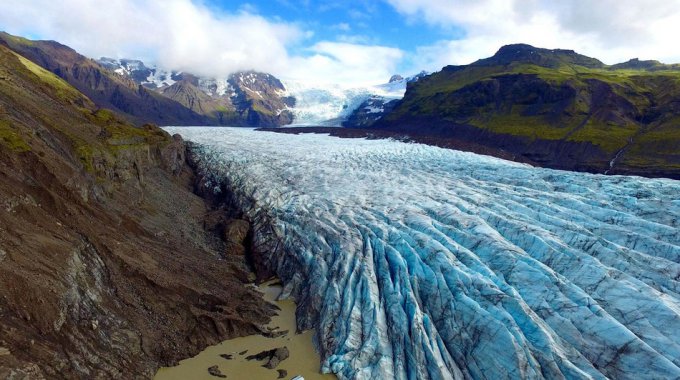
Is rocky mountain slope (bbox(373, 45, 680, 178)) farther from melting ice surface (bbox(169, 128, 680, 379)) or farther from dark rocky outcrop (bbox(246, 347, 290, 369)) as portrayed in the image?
dark rocky outcrop (bbox(246, 347, 290, 369))

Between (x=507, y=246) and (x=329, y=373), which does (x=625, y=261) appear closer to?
(x=507, y=246)

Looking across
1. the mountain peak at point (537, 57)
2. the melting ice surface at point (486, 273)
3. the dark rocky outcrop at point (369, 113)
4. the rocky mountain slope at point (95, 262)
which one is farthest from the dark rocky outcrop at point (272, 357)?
the mountain peak at point (537, 57)

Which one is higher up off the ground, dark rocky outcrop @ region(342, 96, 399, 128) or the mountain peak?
the mountain peak

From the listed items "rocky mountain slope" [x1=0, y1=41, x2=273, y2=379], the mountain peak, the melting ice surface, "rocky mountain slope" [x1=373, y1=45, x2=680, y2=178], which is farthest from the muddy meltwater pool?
the mountain peak

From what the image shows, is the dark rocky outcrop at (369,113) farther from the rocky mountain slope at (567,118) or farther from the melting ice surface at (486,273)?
the melting ice surface at (486,273)

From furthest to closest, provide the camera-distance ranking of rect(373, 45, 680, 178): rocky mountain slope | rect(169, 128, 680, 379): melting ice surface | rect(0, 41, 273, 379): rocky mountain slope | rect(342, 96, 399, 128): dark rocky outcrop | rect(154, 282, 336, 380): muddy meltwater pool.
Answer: rect(342, 96, 399, 128): dark rocky outcrop
rect(373, 45, 680, 178): rocky mountain slope
rect(154, 282, 336, 380): muddy meltwater pool
rect(169, 128, 680, 379): melting ice surface
rect(0, 41, 273, 379): rocky mountain slope

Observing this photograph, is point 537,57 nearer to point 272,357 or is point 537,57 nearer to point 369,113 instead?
point 369,113

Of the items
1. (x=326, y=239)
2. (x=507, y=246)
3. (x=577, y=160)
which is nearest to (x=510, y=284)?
(x=507, y=246)
